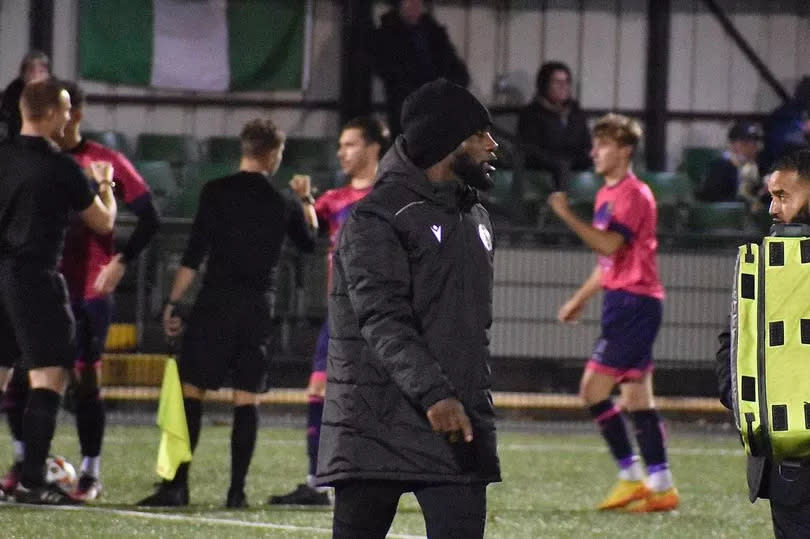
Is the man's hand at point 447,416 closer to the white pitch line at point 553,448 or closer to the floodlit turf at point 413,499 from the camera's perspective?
the floodlit turf at point 413,499

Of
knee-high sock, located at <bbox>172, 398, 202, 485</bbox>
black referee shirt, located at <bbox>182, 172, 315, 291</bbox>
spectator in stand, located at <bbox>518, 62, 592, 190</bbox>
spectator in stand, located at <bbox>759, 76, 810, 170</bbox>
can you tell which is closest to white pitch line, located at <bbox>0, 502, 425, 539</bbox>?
knee-high sock, located at <bbox>172, 398, 202, 485</bbox>

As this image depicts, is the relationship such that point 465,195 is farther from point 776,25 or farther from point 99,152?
point 776,25

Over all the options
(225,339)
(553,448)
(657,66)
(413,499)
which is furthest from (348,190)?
(657,66)

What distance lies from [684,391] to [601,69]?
5.11 meters

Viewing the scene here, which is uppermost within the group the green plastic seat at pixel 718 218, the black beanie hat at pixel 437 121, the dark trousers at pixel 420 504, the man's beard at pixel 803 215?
the black beanie hat at pixel 437 121

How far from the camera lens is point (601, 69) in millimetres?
18703

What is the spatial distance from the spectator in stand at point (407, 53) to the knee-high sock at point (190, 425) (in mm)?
8054

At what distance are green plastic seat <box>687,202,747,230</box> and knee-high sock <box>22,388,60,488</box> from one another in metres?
8.96

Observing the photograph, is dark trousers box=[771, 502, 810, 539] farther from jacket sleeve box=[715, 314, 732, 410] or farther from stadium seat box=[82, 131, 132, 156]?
stadium seat box=[82, 131, 132, 156]

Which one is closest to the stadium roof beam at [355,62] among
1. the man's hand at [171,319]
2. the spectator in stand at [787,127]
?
the spectator in stand at [787,127]

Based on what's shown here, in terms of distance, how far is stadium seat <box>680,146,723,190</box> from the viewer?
59.5ft

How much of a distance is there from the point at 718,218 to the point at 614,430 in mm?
7214

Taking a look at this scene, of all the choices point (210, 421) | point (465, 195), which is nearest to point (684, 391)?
point (210, 421)

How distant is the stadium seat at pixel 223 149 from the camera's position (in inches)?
669
